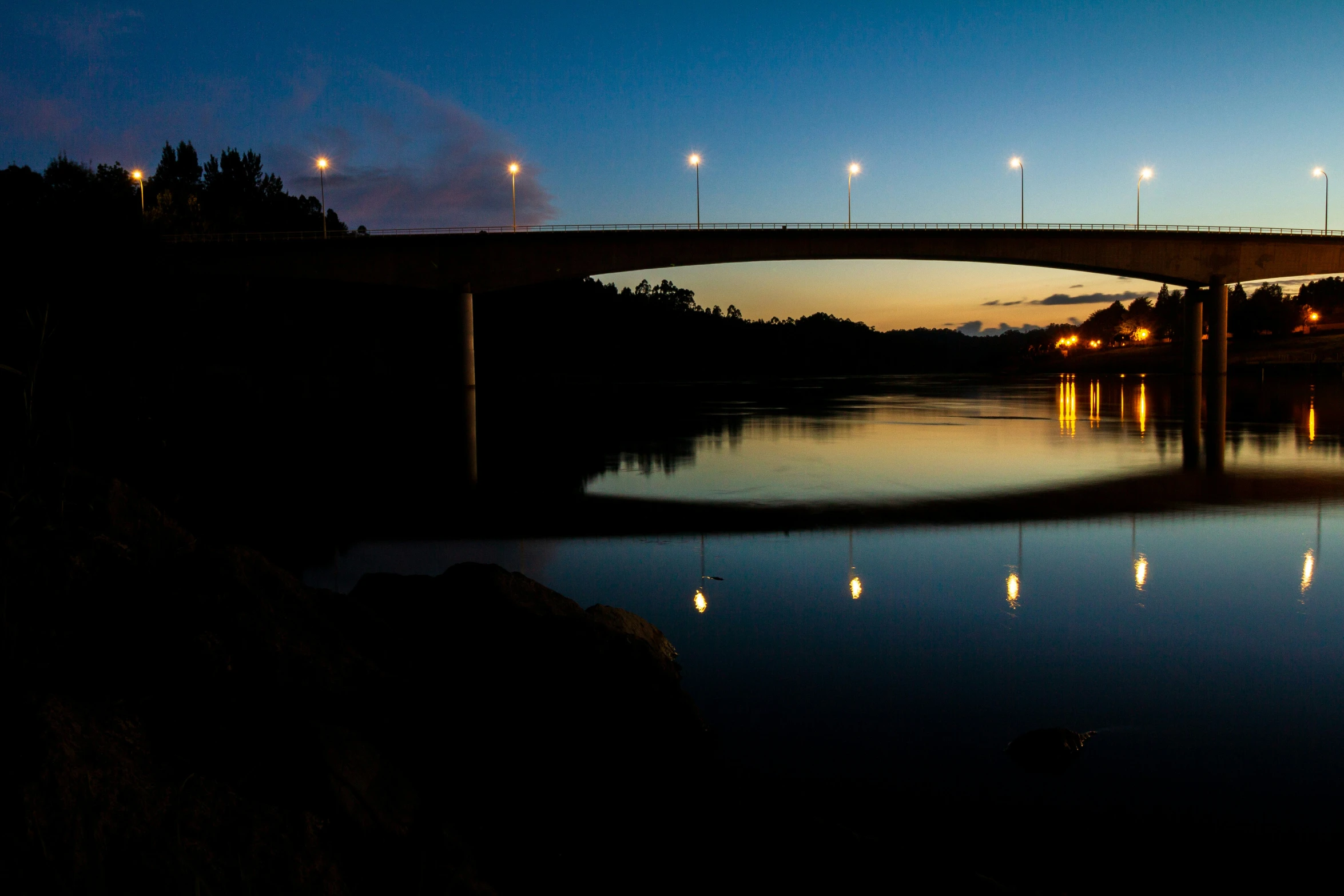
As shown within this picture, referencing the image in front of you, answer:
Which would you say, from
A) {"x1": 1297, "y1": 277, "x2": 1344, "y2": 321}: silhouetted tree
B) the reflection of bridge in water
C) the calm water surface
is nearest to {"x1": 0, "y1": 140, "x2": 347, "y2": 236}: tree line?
the reflection of bridge in water

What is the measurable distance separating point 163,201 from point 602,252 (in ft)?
206

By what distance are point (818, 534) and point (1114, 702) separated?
22.0 feet

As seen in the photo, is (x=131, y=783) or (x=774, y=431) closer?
(x=131, y=783)

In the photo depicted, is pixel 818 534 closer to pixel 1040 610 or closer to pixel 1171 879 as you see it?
pixel 1040 610

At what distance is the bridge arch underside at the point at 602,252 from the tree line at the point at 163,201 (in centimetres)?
891

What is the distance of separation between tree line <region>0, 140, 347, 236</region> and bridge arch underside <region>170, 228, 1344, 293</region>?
8.91 meters

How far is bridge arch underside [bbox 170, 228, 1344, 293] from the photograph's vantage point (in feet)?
191

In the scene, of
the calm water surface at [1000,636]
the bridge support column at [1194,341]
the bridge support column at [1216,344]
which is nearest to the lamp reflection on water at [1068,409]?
the bridge support column at [1216,344]

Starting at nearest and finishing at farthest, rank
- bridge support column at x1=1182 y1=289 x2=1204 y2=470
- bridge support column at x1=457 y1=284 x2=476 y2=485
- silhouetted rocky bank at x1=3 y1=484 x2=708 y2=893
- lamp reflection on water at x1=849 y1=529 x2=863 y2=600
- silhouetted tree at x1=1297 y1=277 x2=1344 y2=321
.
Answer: silhouetted rocky bank at x1=3 y1=484 x2=708 y2=893, lamp reflection on water at x1=849 y1=529 x2=863 y2=600, bridge support column at x1=457 y1=284 x2=476 y2=485, bridge support column at x1=1182 y1=289 x2=1204 y2=470, silhouetted tree at x1=1297 y1=277 x2=1344 y2=321

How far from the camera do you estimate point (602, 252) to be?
5888cm

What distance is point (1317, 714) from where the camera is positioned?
6219 mm

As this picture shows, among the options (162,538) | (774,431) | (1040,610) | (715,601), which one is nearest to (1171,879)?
(1040,610)

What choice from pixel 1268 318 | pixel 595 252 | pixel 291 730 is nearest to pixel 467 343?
pixel 595 252

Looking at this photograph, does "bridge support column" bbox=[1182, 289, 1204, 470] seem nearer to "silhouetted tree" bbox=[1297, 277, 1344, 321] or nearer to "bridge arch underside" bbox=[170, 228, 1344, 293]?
"bridge arch underside" bbox=[170, 228, 1344, 293]
